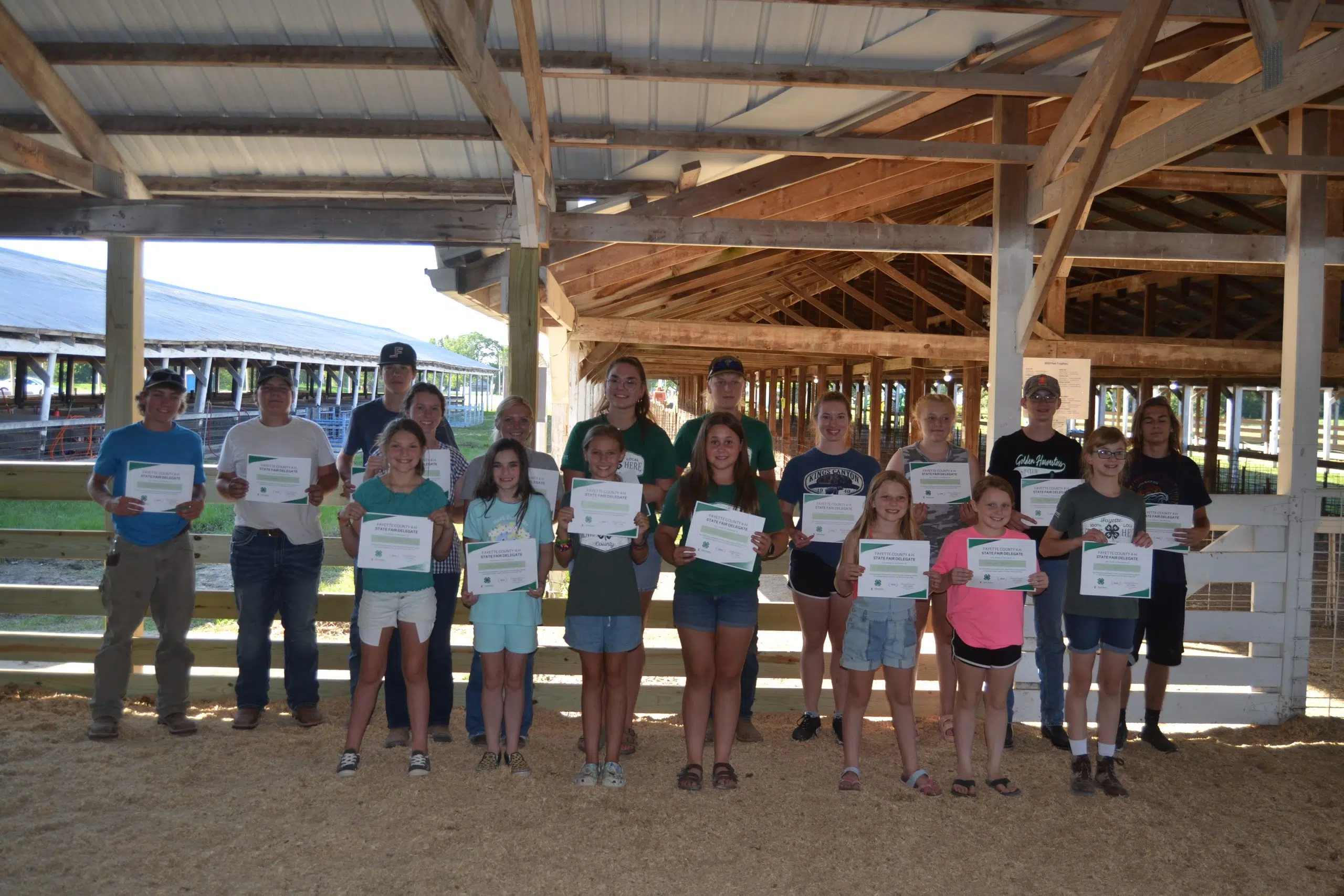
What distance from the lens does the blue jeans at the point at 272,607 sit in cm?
450

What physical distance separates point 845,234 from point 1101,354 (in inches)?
229

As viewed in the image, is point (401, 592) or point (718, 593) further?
point (401, 592)

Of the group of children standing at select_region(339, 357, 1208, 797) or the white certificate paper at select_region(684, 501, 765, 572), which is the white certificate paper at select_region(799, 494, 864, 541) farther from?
the white certificate paper at select_region(684, 501, 765, 572)

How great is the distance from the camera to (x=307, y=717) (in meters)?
4.71

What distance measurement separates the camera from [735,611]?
389 centimetres

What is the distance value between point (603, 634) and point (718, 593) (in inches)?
19.8

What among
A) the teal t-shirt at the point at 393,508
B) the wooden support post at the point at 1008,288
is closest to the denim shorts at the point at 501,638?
the teal t-shirt at the point at 393,508

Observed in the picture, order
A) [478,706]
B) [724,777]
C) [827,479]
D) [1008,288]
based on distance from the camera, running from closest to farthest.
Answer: [724,777]
[827,479]
[478,706]
[1008,288]

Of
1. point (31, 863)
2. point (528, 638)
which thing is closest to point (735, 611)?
point (528, 638)

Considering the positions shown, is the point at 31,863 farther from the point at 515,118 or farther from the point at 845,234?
the point at 845,234

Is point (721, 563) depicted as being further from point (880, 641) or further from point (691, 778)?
point (691, 778)

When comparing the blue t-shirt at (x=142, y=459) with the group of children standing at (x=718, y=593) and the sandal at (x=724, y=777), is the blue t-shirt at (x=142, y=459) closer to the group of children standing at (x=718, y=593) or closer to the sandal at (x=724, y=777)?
the group of children standing at (x=718, y=593)

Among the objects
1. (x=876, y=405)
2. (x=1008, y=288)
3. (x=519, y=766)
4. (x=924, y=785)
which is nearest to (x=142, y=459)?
(x=519, y=766)

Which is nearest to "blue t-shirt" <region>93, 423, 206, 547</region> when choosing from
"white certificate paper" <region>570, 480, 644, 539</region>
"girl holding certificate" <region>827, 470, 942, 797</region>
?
"white certificate paper" <region>570, 480, 644, 539</region>
